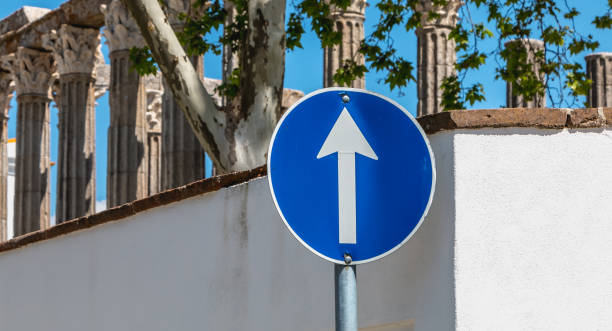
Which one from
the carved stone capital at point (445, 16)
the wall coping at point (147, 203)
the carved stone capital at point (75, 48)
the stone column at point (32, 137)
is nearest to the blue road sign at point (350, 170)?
the wall coping at point (147, 203)

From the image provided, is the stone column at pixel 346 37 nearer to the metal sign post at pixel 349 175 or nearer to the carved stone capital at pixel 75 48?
the carved stone capital at pixel 75 48

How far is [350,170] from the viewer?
3.95m

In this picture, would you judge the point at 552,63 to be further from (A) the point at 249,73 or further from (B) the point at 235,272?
(B) the point at 235,272

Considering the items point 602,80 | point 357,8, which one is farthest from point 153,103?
point 357,8

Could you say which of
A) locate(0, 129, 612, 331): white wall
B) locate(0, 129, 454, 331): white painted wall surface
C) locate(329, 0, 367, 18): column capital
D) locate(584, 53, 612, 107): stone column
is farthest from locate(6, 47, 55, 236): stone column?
locate(0, 129, 612, 331): white wall

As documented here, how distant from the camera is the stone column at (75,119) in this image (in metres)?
23.8

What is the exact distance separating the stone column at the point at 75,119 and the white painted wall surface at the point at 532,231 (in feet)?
66.1

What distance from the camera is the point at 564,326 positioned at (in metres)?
4.41

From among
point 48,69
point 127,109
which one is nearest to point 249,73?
point 127,109

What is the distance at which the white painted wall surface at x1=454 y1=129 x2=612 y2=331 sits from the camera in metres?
4.37

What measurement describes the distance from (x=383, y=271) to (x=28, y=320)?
4.60m

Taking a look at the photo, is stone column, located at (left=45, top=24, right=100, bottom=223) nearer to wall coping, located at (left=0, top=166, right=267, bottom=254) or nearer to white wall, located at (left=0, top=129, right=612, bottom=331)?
wall coping, located at (left=0, top=166, right=267, bottom=254)

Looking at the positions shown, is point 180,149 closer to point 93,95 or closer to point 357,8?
point 357,8

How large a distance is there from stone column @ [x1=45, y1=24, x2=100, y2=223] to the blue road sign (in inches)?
803
